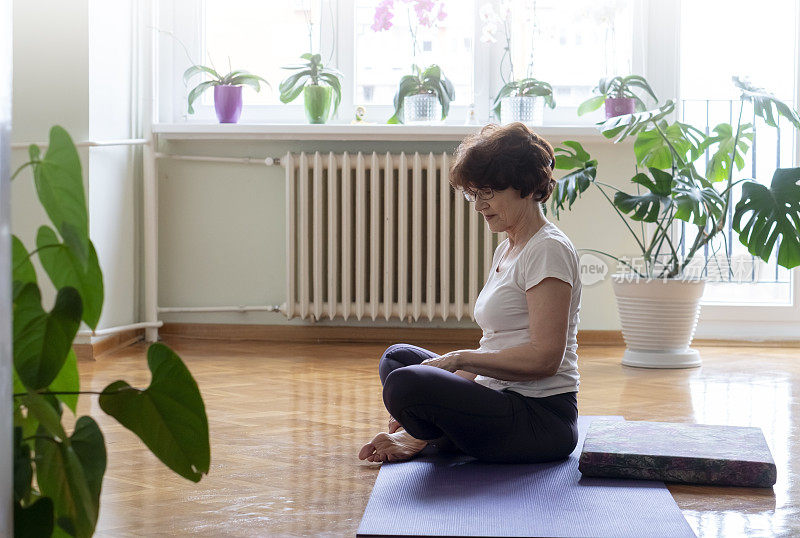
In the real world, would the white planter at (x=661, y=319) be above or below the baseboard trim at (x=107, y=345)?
above

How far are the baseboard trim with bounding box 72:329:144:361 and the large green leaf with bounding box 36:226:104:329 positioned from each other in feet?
9.29

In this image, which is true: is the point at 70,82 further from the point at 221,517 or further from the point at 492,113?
the point at 221,517

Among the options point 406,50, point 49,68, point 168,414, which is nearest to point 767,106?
point 406,50

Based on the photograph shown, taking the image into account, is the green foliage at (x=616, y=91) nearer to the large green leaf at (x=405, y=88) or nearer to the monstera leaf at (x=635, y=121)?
the monstera leaf at (x=635, y=121)

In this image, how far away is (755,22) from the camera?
449cm

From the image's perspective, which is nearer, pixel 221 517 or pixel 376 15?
pixel 221 517

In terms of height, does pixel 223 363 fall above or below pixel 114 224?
below

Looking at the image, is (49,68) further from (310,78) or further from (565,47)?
(565,47)

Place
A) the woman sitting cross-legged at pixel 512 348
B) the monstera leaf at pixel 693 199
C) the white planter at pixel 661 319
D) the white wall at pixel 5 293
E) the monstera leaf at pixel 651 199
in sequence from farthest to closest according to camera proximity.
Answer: the white planter at pixel 661 319
the monstera leaf at pixel 651 199
the monstera leaf at pixel 693 199
the woman sitting cross-legged at pixel 512 348
the white wall at pixel 5 293

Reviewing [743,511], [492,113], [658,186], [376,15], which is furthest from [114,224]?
[743,511]

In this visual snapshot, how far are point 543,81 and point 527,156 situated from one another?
7.72 feet

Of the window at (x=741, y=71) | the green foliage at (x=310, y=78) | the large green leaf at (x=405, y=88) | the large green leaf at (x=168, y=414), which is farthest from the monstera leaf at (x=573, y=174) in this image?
the large green leaf at (x=168, y=414)

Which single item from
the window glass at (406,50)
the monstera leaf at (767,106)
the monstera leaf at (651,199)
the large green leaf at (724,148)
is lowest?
the monstera leaf at (651,199)

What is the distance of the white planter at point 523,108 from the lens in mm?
4305
